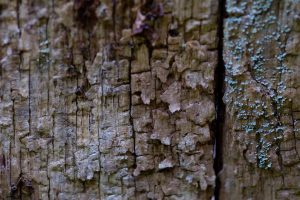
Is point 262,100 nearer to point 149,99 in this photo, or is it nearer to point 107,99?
point 149,99

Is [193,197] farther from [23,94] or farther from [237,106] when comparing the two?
[23,94]

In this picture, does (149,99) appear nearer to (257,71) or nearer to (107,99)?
(107,99)

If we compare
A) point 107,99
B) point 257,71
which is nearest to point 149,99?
point 107,99

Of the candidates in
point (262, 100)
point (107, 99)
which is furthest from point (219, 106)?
point (107, 99)

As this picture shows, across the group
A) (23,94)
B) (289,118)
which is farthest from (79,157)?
(289,118)
